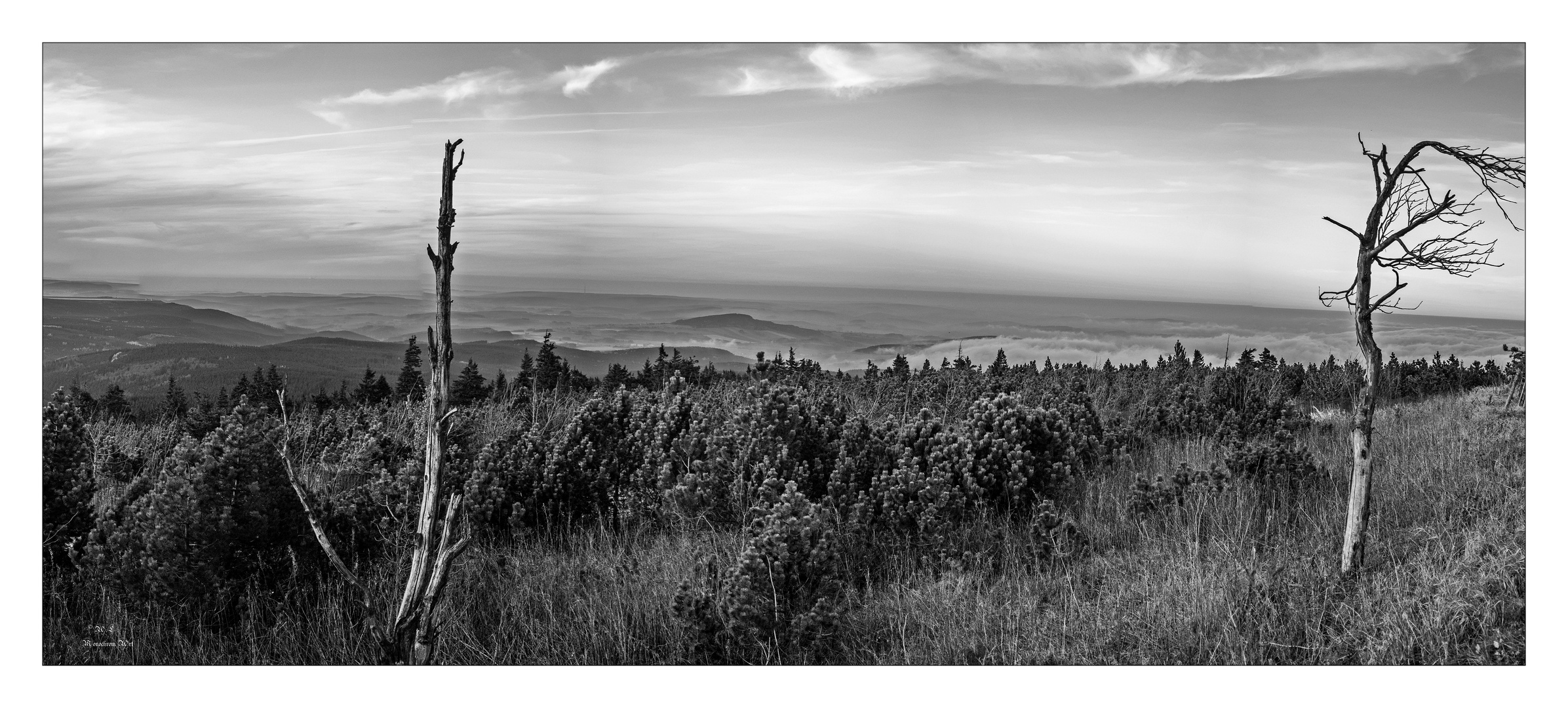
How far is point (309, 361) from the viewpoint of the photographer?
27.1 feet

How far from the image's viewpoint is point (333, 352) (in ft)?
26.8

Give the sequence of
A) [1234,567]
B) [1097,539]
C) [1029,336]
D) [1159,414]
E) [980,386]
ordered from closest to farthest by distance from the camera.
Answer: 1. [1234,567]
2. [1097,539]
3. [1159,414]
4. [980,386]
5. [1029,336]

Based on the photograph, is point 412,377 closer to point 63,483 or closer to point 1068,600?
point 63,483

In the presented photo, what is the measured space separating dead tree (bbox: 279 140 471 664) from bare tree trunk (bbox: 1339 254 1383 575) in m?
3.42

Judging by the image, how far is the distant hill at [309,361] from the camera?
6.70 m

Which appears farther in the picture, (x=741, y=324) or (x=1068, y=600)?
(x=741, y=324)

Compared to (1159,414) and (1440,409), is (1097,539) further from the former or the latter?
(1440,409)

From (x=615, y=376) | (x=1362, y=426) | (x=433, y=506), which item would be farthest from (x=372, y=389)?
(x=1362, y=426)

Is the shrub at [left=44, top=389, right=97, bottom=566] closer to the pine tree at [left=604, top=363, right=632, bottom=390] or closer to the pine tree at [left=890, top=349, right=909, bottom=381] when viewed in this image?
the pine tree at [left=604, top=363, right=632, bottom=390]

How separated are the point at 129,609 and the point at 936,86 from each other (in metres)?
4.96

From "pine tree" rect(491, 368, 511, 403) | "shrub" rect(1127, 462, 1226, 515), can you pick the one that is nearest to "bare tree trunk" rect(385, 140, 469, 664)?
"shrub" rect(1127, 462, 1226, 515)

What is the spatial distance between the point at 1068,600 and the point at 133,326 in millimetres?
5823

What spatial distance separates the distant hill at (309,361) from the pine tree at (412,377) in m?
0.06

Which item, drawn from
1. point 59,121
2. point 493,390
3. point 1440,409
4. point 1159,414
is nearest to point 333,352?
point 493,390
